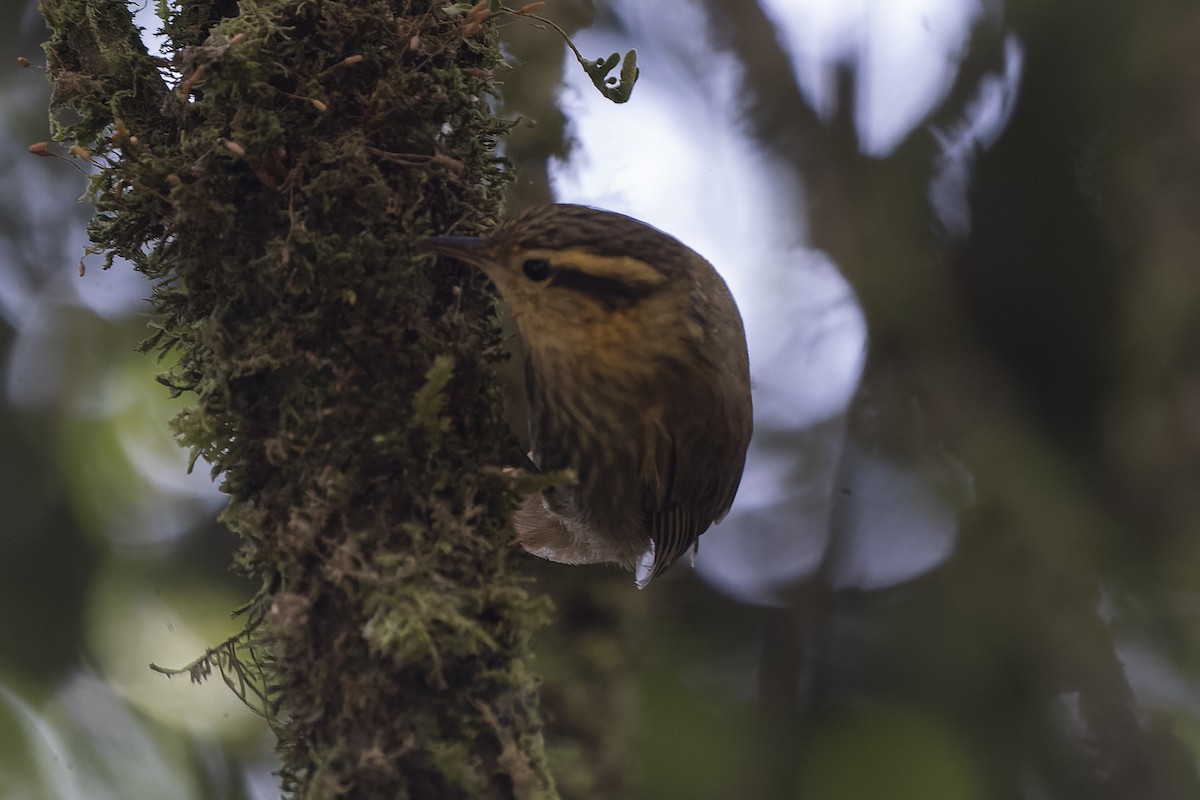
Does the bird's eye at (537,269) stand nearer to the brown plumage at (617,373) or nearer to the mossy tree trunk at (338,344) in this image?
the brown plumage at (617,373)

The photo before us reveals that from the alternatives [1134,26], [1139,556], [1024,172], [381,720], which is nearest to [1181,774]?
[1139,556]

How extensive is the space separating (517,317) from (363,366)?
0.66m

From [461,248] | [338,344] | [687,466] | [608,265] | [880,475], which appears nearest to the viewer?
[338,344]

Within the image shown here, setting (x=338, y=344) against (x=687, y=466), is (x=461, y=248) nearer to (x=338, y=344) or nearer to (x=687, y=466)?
(x=338, y=344)

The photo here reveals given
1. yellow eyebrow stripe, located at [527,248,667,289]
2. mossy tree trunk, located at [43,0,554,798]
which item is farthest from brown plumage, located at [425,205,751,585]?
mossy tree trunk, located at [43,0,554,798]

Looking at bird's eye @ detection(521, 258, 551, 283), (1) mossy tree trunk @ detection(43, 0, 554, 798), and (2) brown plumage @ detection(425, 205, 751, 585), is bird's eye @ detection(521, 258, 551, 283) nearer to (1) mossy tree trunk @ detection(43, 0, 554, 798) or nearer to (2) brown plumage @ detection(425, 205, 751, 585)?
(2) brown plumage @ detection(425, 205, 751, 585)

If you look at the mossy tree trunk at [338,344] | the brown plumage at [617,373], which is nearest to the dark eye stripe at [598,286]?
the brown plumage at [617,373]

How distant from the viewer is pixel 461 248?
88.8 inches

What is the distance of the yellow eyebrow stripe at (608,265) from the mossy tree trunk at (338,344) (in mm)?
223

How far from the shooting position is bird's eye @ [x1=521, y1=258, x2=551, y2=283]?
253 centimetres

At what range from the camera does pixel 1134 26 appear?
15.1 feet

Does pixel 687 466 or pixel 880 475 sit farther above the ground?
pixel 687 466

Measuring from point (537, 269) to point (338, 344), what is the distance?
0.65 m

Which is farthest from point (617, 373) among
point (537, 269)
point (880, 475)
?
point (880, 475)
